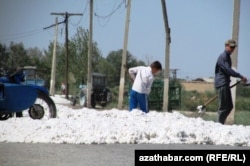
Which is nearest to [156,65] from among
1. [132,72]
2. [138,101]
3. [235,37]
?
[132,72]

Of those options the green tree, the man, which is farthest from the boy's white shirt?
the green tree

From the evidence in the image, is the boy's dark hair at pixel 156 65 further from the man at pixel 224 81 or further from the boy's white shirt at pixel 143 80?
the man at pixel 224 81

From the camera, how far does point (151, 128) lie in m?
7.78

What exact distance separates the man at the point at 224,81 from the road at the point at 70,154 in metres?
2.42

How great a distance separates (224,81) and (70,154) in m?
4.37

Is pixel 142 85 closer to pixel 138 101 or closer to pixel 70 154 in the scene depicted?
pixel 138 101

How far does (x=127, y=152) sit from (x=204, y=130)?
67.3 inches

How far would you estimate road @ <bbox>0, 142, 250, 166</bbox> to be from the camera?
5.82 meters

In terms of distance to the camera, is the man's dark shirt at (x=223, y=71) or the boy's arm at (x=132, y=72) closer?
the man's dark shirt at (x=223, y=71)

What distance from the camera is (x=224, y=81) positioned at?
9797mm

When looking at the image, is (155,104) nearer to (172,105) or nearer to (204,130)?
(172,105)

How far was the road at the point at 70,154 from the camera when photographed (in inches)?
229

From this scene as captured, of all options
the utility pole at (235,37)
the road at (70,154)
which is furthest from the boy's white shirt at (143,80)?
the road at (70,154)

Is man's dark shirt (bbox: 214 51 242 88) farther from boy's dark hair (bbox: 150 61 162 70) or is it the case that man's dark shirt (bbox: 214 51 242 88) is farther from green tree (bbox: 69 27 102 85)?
green tree (bbox: 69 27 102 85)
